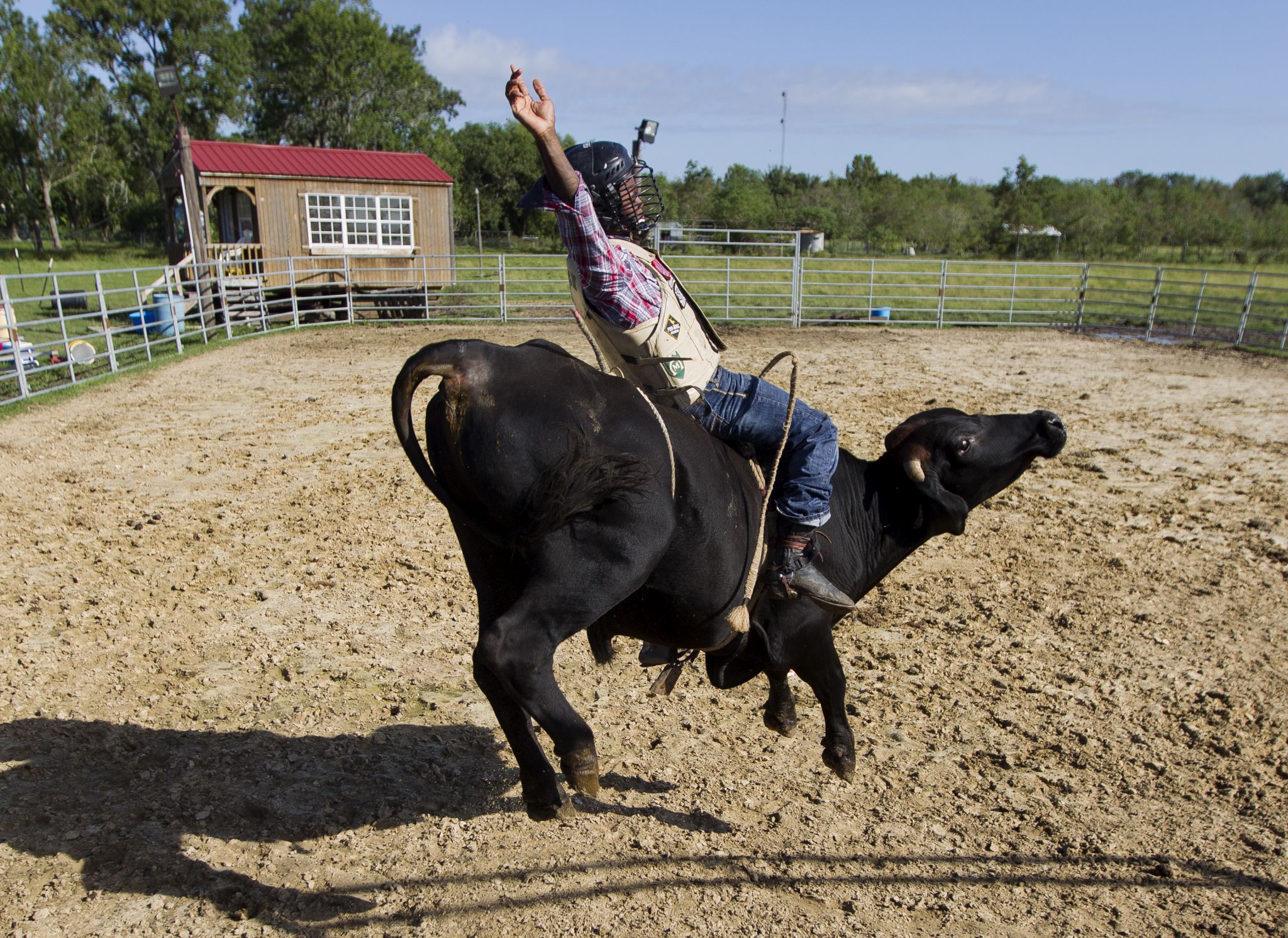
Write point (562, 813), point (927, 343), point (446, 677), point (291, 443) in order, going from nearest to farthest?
point (562, 813), point (446, 677), point (291, 443), point (927, 343)

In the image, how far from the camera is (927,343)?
1603 centimetres

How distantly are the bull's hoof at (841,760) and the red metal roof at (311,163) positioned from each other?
64.0 feet

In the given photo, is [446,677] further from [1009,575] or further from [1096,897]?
[1009,575]

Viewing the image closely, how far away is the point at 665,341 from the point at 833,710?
58.8 inches

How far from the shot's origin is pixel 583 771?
2.42m

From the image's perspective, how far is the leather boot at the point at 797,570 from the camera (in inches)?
117

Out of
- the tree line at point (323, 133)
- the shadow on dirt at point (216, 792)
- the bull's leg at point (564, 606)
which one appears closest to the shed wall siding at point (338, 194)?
the shadow on dirt at point (216, 792)

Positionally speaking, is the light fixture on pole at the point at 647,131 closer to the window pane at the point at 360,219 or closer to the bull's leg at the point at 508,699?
the bull's leg at the point at 508,699

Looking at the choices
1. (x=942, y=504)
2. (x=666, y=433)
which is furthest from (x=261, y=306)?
(x=666, y=433)

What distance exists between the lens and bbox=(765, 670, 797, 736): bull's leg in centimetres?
338

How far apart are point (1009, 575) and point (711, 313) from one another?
46.8ft

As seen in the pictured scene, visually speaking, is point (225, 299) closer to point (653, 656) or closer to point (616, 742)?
point (616, 742)

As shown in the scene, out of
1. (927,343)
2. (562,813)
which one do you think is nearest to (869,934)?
(562,813)

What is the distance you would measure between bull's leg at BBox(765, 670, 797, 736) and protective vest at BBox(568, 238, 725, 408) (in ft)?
3.80
